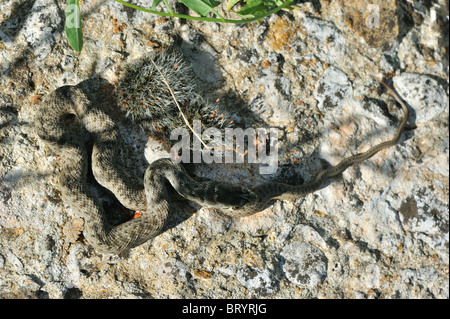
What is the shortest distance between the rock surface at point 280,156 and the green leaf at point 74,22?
0.82 metres

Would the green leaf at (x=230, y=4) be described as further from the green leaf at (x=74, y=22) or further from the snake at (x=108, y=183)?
the snake at (x=108, y=183)

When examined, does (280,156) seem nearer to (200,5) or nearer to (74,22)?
(200,5)

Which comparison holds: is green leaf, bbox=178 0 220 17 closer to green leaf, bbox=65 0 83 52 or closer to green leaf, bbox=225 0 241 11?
green leaf, bbox=225 0 241 11

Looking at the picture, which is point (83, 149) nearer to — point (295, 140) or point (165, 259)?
point (165, 259)

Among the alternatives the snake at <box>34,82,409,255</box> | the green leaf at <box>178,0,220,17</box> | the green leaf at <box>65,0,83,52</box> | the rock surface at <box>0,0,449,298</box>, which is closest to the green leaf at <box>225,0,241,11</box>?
the rock surface at <box>0,0,449,298</box>

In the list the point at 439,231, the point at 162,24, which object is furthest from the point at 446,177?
the point at 162,24

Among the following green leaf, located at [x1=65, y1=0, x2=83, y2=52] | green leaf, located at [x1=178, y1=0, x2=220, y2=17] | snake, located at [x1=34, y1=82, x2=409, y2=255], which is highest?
green leaf, located at [x1=178, y1=0, x2=220, y2=17]

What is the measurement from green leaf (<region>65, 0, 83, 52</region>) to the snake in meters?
0.76

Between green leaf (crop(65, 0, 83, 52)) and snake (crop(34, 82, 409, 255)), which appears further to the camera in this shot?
snake (crop(34, 82, 409, 255))

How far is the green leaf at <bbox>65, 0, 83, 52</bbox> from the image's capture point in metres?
3.71

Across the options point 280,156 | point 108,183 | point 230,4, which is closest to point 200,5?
point 230,4

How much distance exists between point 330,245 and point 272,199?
2.87 feet

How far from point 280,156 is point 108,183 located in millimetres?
1967

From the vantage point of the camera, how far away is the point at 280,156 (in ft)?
15.9
